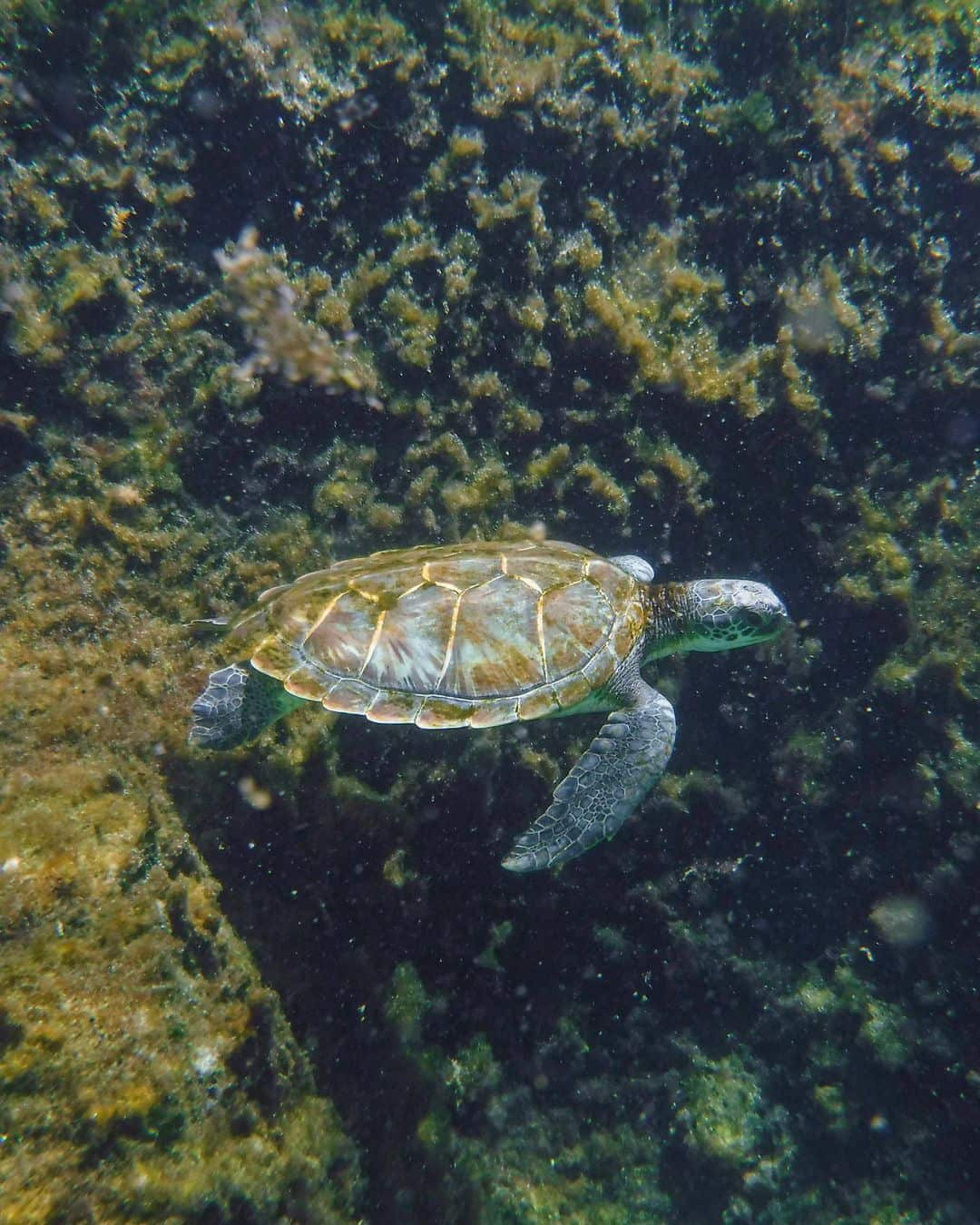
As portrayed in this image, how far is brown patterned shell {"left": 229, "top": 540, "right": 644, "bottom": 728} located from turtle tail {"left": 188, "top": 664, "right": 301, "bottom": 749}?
0.14 meters

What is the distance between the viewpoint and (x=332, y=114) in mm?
4387

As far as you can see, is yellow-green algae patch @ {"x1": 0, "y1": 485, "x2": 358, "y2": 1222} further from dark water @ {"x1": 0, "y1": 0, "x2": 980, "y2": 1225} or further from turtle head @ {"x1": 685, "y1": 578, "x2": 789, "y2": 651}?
turtle head @ {"x1": 685, "y1": 578, "x2": 789, "y2": 651}

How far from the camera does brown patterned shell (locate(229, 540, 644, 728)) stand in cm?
383

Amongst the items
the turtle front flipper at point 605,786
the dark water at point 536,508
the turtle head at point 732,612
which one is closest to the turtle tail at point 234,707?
the dark water at point 536,508

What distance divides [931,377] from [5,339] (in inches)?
274

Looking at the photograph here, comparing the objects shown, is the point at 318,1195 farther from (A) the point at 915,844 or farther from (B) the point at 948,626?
(B) the point at 948,626

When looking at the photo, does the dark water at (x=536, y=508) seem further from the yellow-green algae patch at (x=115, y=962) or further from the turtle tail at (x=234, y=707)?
the turtle tail at (x=234, y=707)

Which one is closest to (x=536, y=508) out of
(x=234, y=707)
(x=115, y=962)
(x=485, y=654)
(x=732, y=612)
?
(x=485, y=654)

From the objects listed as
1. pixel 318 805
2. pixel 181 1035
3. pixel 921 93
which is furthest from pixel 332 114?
pixel 181 1035

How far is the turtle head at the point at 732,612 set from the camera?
4.31 m

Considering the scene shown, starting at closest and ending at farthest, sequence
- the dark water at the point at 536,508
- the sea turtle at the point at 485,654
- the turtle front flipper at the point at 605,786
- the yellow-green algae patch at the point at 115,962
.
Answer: the yellow-green algae patch at the point at 115,962 → the turtle front flipper at the point at 605,786 → the sea turtle at the point at 485,654 → the dark water at the point at 536,508

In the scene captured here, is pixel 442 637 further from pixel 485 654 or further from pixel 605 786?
pixel 605 786

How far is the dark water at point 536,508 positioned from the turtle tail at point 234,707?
0.97ft

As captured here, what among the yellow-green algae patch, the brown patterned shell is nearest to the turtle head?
the brown patterned shell
